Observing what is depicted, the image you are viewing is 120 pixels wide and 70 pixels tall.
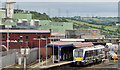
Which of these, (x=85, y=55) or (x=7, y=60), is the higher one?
(x=7, y=60)

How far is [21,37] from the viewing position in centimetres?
5834

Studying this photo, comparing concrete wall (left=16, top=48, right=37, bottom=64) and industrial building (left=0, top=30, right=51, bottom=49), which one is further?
industrial building (left=0, top=30, right=51, bottom=49)

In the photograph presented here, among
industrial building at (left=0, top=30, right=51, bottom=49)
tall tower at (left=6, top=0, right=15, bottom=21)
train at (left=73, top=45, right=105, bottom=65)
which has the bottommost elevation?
train at (left=73, top=45, right=105, bottom=65)

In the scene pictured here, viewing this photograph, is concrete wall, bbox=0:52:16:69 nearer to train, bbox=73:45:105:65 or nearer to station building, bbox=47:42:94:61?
station building, bbox=47:42:94:61

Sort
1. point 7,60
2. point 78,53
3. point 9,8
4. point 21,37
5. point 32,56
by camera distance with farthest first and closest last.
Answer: point 9,8
point 21,37
point 78,53
point 32,56
point 7,60

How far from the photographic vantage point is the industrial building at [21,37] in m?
57.2

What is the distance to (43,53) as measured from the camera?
184 ft

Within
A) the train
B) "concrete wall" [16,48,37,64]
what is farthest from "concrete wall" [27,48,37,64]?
the train

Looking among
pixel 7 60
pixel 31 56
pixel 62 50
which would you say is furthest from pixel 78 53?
pixel 7 60

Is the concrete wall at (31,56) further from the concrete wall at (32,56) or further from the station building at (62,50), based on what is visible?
the station building at (62,50)

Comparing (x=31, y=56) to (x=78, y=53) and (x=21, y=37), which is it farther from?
(x=21, y=37)

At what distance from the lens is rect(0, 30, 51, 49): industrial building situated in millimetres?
57219

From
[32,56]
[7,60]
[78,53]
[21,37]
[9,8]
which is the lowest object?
[32,56]

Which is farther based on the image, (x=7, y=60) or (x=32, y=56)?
(x=32, y=56)
